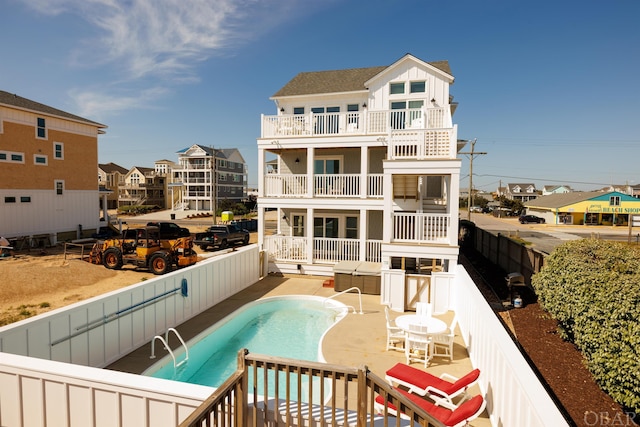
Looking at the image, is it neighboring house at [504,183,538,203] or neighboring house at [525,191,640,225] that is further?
neighboring house at [504,183,538,203]

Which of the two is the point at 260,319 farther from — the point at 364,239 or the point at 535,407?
the point at 535,407

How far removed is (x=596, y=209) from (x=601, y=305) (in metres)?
55.3

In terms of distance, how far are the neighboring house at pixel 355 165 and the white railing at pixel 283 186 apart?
5 centimetres

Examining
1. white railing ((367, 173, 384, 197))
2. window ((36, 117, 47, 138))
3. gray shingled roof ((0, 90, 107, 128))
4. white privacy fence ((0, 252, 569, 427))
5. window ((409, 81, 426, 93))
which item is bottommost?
white privacy fence ((0, 252, 569, 427))

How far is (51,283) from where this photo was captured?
1322 centimetres

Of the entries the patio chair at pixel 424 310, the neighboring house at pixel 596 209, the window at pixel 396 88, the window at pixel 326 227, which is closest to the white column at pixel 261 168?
the window at pixel 326 227

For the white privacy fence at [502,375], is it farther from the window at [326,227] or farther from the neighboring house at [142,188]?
the neighboring house at [142,188]

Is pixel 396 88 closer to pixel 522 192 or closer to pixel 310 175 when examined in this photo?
pixel 310 175

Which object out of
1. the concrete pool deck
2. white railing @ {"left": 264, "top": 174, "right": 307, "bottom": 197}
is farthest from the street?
the concrete pool deck

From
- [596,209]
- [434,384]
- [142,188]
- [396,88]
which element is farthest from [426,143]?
[142,188]

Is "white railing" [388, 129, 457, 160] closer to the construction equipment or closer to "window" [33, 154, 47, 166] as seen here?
the construction equipment

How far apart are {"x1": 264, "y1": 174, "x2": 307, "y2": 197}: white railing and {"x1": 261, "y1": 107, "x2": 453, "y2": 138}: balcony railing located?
187 cm

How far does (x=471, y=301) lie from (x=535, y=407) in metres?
4.27

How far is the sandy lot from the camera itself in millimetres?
10969
